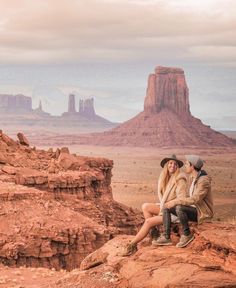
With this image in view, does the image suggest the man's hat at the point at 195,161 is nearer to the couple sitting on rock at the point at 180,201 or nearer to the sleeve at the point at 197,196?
the couple sitting on rock at the point at 180,201

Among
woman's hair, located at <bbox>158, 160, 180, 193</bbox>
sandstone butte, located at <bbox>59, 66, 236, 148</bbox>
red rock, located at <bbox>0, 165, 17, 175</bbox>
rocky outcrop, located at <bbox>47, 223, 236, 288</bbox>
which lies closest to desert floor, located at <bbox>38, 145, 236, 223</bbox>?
sandstone butte, located at <bbox>59, 66, 236, 148</bbox>

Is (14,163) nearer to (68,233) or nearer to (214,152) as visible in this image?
(68,233)

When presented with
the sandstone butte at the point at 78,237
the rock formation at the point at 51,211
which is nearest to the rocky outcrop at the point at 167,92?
the sandstone butte at the point at 78,237

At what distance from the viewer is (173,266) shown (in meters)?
12.0

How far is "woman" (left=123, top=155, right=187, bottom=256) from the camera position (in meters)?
12.6

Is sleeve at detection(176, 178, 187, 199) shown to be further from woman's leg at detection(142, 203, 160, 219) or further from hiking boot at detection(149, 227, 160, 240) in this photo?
hiking boot at detection(149, 227, 160, 240)

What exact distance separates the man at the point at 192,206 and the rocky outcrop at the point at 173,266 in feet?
0.58

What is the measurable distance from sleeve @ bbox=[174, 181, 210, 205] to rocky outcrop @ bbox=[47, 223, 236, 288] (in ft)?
2.13

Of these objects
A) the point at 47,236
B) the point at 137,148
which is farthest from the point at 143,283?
the point at 137,148

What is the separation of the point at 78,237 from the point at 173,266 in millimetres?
8833

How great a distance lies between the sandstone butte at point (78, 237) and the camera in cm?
1198

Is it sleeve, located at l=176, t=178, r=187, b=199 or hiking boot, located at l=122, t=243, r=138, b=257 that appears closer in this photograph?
sleeve, located at l=176, t=178, r=187, b=199

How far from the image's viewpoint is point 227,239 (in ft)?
39.1

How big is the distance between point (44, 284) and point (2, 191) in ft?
22.1
